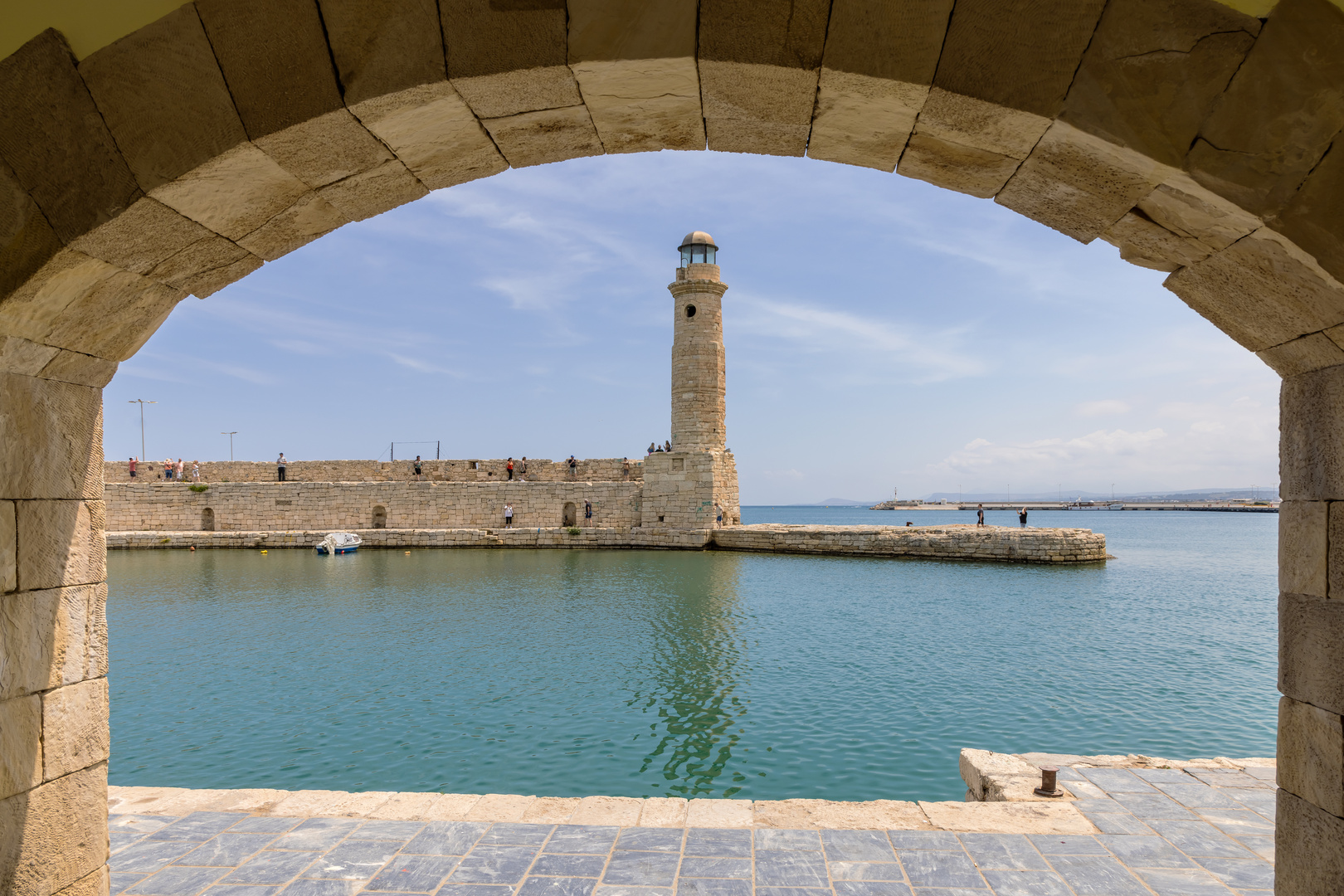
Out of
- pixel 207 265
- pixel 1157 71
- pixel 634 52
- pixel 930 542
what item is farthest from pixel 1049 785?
pixel 930 542

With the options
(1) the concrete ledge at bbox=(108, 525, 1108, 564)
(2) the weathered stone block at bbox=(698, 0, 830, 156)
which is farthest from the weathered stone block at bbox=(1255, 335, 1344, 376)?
(1) the concrete ledge at bbox=(108, 525, 1108, 564)

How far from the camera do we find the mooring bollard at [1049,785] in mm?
4320

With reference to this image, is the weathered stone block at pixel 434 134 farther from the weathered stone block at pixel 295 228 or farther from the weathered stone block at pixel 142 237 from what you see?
the weathered stone block at pixel 142 237

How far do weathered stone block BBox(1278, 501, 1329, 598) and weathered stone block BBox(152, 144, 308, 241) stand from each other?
3.07 metres

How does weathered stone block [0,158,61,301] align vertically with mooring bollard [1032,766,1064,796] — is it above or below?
above

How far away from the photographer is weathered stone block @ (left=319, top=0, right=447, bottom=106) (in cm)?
187

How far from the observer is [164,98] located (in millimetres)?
1952

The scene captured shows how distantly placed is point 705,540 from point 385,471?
1260 centimetres

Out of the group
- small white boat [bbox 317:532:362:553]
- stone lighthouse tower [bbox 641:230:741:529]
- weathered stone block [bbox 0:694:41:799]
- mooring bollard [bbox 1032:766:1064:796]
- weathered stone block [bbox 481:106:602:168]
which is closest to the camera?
weathered stone block [bbox 481:106:602:168]

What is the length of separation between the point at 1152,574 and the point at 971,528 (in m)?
4.84

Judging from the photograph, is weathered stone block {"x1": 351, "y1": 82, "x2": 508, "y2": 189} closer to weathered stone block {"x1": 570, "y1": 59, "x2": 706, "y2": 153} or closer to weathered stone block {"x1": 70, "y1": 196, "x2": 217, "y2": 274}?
weathered stone block {"x1": 570, "y1": 59, "x2": 706, "y2": 153}

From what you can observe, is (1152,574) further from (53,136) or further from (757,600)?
(53,136)

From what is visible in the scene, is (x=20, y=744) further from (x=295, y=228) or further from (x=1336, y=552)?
(x=1336, y=552)

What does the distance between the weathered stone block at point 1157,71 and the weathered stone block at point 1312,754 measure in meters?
1.55
